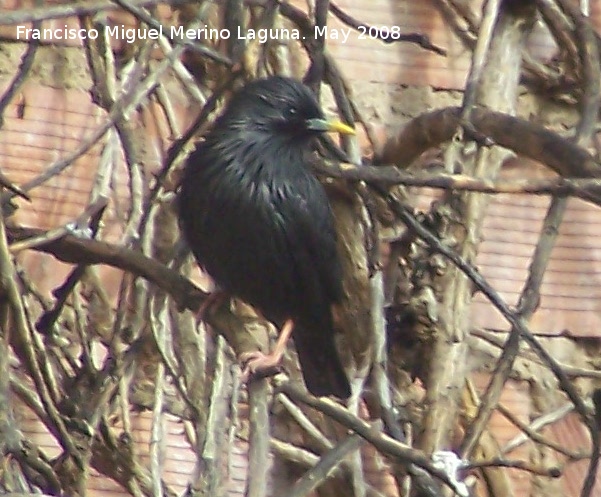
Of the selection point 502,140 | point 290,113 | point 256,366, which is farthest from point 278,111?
point 256,366

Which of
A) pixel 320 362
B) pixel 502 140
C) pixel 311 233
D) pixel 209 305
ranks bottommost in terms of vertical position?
pixel 320 362

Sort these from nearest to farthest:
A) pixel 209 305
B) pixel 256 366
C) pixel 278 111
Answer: pixel 256 366, pixel 209 305, pixel 278 111

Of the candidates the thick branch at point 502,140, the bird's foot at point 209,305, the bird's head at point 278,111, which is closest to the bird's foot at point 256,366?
the bird's foot at point 209,305

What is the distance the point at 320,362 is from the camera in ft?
9.83

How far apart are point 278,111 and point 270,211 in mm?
235

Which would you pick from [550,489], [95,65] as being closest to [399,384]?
[550,489]

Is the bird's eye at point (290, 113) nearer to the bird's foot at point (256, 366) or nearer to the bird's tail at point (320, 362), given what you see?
the bird's tail at point (320, 362)

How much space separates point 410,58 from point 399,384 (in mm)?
847

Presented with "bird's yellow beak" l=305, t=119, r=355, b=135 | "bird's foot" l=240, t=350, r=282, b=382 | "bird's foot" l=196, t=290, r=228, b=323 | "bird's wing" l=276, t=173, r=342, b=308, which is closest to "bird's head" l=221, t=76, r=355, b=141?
"bird's yellow beak" l=305, t=119, r=355, b=135

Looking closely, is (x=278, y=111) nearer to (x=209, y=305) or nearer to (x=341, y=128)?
(x=341, y=128)

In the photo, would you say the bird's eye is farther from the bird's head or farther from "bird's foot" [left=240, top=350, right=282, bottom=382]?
"bird's foot" [left=240, top=350, right=282, bottom=382]

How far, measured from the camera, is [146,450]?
3172mm

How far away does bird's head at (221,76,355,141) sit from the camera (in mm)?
2852

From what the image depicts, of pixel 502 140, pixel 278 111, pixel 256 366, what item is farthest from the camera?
pixel 278 111
